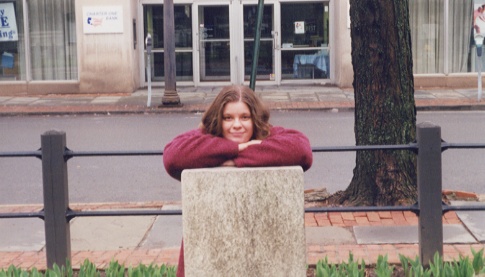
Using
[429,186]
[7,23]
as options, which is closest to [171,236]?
[429,186]

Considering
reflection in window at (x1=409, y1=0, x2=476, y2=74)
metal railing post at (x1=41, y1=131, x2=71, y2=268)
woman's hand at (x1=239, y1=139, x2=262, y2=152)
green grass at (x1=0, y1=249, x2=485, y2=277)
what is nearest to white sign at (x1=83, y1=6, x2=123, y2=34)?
reflection in window at (x1=409, y1=0, x2=476, y2=74)

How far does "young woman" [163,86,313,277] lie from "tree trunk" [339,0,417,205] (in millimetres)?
4042

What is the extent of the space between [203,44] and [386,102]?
50.6ft

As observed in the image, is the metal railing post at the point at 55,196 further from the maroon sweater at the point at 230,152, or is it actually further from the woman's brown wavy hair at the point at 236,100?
the woman's brown wavy hair at the point at 236,100

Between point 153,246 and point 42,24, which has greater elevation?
point 42,24

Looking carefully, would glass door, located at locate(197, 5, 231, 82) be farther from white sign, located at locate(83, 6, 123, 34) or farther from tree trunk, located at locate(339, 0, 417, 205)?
tree trunk, located at locate(339, 0, 417, 205)

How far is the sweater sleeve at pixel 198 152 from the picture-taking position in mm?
3984

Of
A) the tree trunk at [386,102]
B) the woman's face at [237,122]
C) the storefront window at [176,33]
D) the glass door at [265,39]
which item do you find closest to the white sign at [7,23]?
the storefront window at [176,33]

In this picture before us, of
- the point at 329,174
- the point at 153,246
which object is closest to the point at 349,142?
the point at 329,174

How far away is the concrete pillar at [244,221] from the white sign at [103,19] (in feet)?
59.9

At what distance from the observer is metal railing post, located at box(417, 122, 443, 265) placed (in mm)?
5844

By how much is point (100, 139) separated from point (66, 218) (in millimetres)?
8720

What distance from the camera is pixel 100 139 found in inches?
575

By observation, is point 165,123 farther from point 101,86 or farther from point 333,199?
point 333,199
